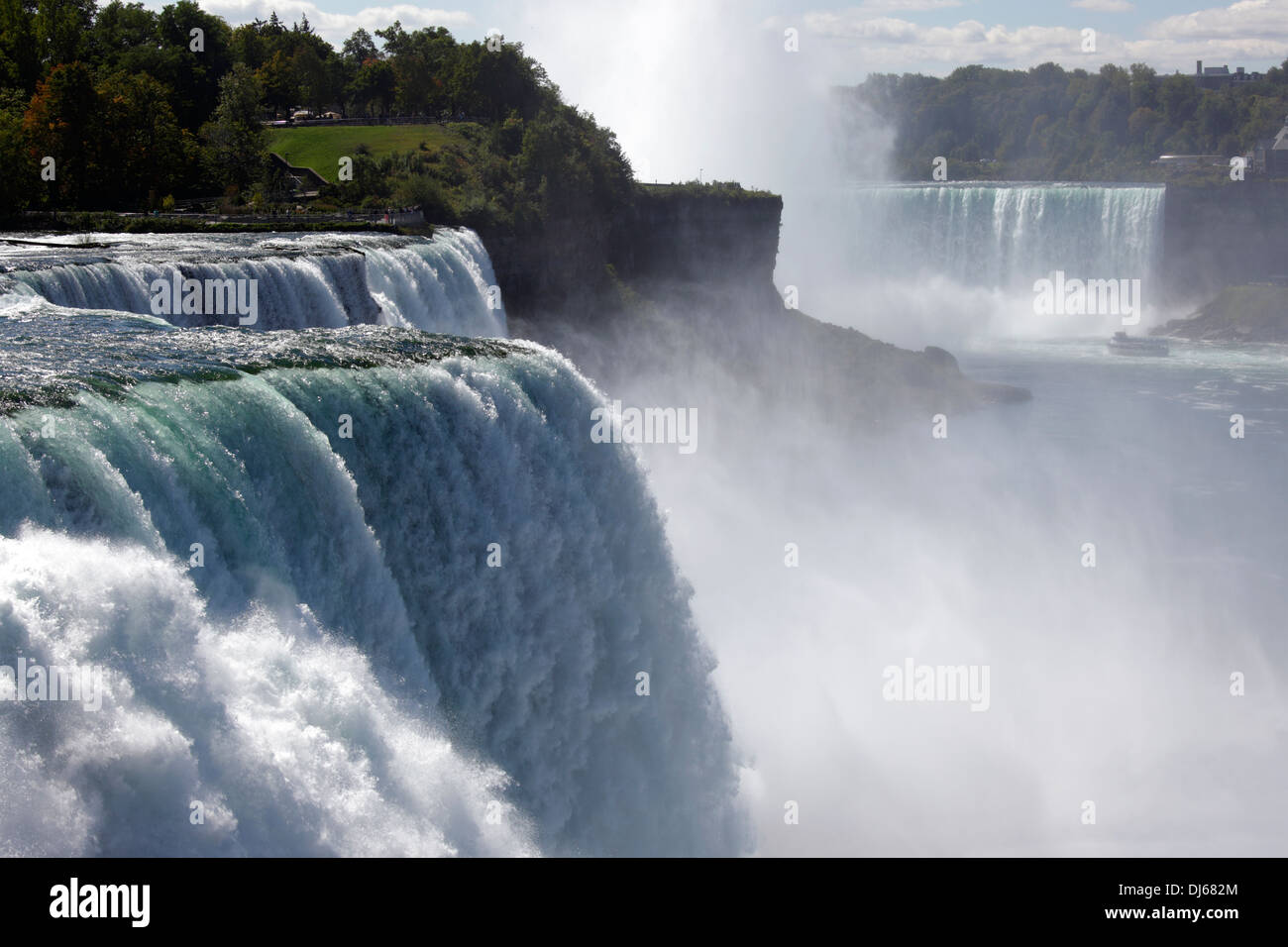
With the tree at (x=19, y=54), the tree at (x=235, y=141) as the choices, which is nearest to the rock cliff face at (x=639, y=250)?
the tree at (x=235, y=141)

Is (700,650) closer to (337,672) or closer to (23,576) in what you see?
(337,672)

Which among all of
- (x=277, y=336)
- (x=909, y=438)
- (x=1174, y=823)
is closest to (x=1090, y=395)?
(x=909, y=438)

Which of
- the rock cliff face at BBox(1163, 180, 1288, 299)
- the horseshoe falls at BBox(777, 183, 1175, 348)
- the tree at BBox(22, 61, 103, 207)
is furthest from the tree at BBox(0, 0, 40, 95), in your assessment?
the rock cliff face at BBox(1163, 180, 1288, 299)

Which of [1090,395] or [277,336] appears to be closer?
[277,336]

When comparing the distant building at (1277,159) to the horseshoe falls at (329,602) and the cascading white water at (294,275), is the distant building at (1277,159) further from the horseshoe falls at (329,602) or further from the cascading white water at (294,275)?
the horseshoe falls at (329,602)

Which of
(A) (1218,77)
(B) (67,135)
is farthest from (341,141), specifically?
(A) (1218,77)

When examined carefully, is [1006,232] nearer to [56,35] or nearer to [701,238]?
[701,238]
